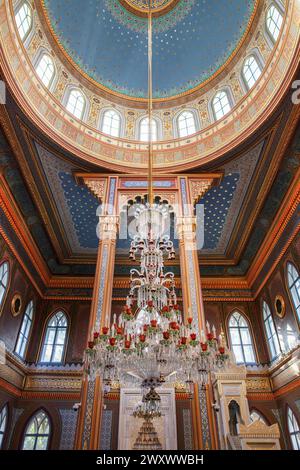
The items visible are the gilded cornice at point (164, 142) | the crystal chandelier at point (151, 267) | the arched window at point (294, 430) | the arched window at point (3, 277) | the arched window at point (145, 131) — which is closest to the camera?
the crystal chandelier at point (151, 267)

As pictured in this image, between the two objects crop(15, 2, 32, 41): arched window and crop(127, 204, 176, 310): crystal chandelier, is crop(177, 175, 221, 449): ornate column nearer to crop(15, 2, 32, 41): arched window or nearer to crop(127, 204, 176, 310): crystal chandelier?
crop(127, 204, 176, 310): crystal chandelier

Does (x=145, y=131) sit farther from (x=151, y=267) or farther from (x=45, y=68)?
(x=151, y=267)

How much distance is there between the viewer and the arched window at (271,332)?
11496 mm

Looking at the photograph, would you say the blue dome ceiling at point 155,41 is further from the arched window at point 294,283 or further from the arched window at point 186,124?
the arched window at point 294,283

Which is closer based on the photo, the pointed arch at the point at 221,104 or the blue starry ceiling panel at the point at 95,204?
the blue starry ceiling panel at the point at 95,204

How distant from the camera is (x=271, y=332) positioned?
12.0 metres

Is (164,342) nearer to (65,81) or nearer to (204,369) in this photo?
(204,369)

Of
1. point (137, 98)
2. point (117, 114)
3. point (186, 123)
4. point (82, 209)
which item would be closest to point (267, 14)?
point (186, 123)

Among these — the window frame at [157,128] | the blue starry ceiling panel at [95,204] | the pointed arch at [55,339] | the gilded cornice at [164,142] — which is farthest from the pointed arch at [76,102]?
the pointed arch at [55,339]

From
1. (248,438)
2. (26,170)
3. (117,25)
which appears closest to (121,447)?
(248,438)

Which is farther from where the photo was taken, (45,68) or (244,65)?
(244,65)

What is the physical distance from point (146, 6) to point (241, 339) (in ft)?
44.8

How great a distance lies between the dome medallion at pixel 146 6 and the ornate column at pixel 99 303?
276 inches

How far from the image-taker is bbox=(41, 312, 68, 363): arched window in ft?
40.2
